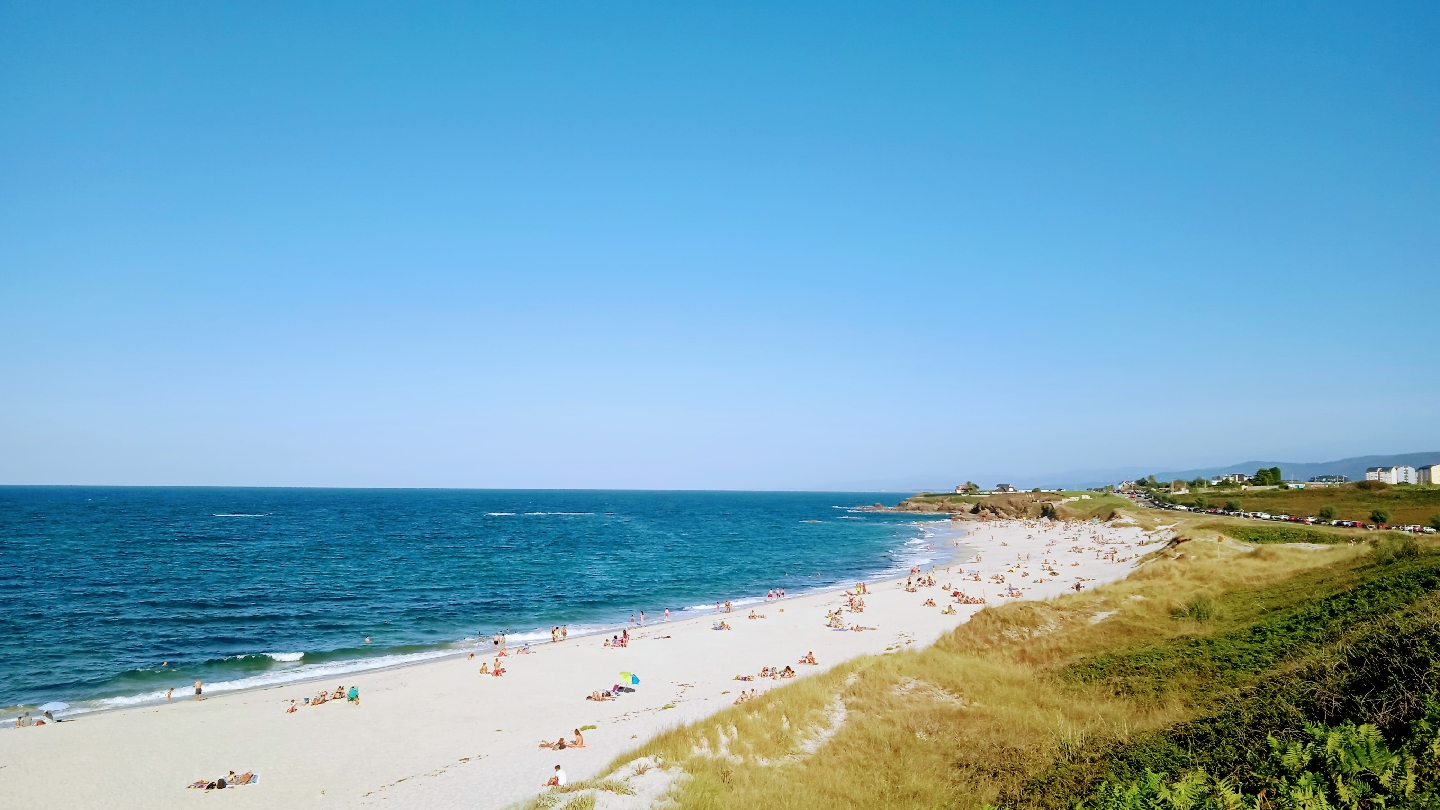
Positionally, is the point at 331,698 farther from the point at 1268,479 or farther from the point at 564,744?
the point at 1268,479

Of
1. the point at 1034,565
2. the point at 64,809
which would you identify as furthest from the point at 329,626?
the point at 1034,565

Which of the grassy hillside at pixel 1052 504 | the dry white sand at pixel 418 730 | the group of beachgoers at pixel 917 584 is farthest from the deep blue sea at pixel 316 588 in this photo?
the grassy hillside at pixel 1052 504

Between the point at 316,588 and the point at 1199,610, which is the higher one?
the point at 1199,610

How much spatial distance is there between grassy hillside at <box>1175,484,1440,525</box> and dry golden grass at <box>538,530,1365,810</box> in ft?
183

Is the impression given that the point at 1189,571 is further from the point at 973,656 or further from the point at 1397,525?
the point at 1397,525

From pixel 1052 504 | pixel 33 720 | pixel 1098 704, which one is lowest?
pixel 1052 504

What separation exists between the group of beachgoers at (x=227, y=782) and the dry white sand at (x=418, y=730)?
0.22 m

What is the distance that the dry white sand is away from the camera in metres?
19.4

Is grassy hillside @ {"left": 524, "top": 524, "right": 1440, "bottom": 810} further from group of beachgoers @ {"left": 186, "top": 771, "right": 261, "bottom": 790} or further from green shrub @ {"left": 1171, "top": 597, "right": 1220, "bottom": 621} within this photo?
group of beachgoers @ {"left": 186, "top": 771, "right": 261, "bottom": 790}

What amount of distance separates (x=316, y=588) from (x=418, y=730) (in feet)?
122

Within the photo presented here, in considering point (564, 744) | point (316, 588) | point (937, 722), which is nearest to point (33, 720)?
point (564, 744)

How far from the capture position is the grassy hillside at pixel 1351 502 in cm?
6825

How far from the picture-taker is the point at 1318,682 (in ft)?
41.1

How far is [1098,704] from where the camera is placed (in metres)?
17.8
